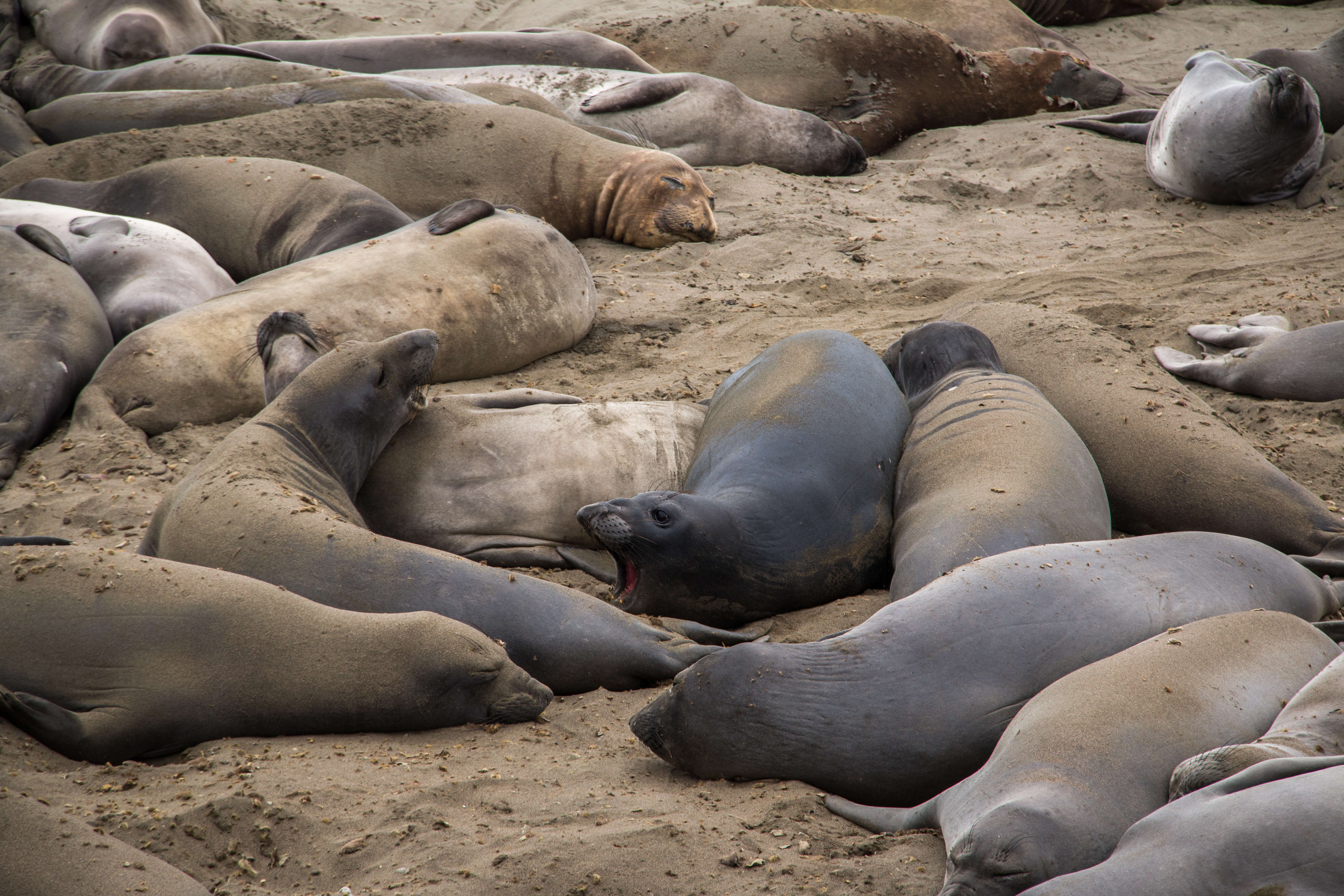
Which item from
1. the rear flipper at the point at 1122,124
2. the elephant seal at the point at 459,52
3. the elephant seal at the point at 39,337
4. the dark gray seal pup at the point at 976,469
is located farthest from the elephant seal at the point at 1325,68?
the elephant seal at the point at 39,337

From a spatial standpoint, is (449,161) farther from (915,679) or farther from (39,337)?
(915,679)

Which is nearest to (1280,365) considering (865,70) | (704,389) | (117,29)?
(704,389)

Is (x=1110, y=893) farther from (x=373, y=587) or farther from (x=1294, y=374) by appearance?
(x=1294, y=374)

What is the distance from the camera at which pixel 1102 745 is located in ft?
6.50

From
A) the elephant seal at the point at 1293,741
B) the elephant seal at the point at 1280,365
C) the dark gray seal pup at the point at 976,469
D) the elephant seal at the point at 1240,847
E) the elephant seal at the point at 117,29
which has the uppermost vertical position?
the elephant seal at the point at 117,29

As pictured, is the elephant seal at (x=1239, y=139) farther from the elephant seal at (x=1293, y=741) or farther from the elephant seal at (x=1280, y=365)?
the elephant seal at (x=1293, y=741)

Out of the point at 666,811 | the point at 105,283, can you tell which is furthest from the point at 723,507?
the point at 105,283

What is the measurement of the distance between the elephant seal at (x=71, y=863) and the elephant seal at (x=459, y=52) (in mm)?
6852

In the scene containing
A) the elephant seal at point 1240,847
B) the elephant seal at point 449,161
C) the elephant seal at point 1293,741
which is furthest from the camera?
the elephant seal at point 449,161

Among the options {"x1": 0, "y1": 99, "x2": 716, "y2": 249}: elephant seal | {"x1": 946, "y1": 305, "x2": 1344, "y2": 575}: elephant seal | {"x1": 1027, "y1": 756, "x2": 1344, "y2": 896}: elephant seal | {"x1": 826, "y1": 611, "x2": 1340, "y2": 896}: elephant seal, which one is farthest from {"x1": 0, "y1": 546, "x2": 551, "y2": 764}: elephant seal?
{"x1": 0, "y1": 99, "x2": 716, "y2": 249}: elephant seal

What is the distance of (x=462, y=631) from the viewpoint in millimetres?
2742

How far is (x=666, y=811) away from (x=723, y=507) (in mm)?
1185

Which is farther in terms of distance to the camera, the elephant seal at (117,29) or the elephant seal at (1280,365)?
the elephant seal at (117,29)

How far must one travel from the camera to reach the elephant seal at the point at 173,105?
6.61 m
